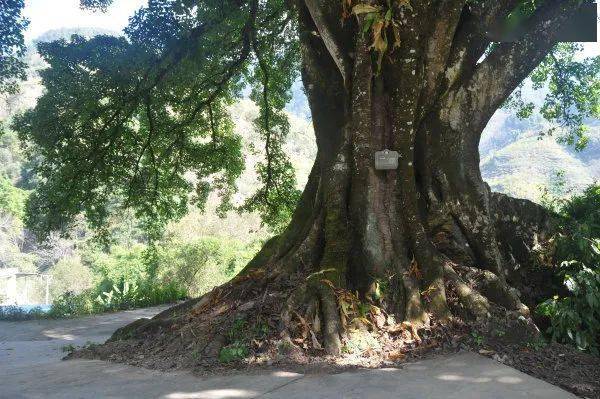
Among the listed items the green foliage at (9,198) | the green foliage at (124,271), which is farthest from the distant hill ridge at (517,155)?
the green foliage at (124,271)

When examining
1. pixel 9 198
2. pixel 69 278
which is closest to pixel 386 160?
pixel 69 278

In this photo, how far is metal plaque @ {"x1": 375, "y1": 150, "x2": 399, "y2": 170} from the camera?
5.22m

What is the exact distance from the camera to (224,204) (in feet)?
43.4

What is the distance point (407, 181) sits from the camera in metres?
5.32

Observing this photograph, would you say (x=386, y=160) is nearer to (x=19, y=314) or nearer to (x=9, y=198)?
(x=19, y=314)

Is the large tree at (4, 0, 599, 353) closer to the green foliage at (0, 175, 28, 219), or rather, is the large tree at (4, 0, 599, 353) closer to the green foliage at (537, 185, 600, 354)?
the green foliage at (537, 185, 600, 354)

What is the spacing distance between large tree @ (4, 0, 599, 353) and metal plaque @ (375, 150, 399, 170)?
103mm

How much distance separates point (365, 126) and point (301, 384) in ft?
9.27

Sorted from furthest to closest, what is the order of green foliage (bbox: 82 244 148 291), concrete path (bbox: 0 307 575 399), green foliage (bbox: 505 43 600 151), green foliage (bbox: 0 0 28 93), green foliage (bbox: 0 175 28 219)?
green foliage (bbox: 0 175 28 219) < green foliage (bbox: 82 244 148 291) < green foliage (bbox: 505 43 600 151) < green foliage (bbox: 0 0 28 93) < concrete path (bbox: 0 307 575 399)

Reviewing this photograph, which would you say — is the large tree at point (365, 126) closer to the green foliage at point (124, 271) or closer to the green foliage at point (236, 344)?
the green foliage at point (236, 344)

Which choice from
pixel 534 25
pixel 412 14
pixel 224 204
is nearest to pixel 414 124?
pixel 412 14

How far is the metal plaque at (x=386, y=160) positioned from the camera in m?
5.22

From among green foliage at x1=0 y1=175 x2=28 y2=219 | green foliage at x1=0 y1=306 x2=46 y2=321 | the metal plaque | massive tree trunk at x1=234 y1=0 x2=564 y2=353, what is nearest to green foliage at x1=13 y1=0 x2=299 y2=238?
green foliage at x1=0 y1=306 x2=46 y2=321

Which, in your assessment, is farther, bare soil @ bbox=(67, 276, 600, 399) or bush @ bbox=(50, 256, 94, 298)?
bush @ bbox=(50, 256, 94, 298)
